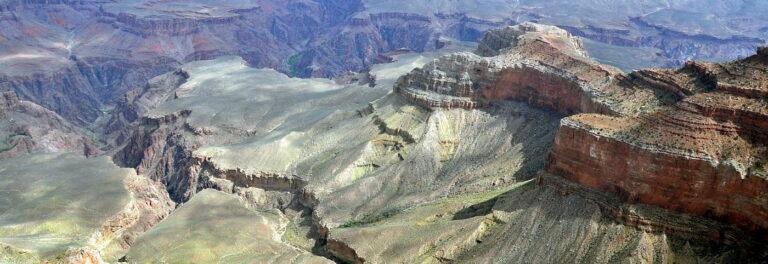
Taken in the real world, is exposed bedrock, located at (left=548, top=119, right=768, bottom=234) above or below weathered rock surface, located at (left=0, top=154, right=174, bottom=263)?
above

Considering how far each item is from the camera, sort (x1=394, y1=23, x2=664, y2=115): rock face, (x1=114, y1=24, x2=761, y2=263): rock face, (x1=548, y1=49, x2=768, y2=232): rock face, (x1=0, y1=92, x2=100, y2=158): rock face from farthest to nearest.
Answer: (x1=0, y1=92, x2=100, y2=158): rock face < (x1=394, y1=23, x2=664, y2=115): rock face < (x1=114, y1=24, x2=761, y2=263): rock face < (x1=548, y1=49, x2=768, y2=232): rock face

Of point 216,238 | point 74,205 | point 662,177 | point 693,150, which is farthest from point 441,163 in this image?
point 74,205

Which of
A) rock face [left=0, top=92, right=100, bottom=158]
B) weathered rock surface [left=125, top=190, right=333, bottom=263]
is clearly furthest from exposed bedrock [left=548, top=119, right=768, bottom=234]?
rock face [left=0, top=92, right=100, bottom=158]

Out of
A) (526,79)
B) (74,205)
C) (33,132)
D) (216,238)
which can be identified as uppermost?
(526,79)

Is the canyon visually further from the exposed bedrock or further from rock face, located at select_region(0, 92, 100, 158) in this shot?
rock face, located at select_region(0, 92, 100, 158)

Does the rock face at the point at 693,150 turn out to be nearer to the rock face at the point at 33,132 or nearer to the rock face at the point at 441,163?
the rock face at the point at 441,163

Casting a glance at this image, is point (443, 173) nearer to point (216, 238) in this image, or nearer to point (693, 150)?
point (216, 238)
